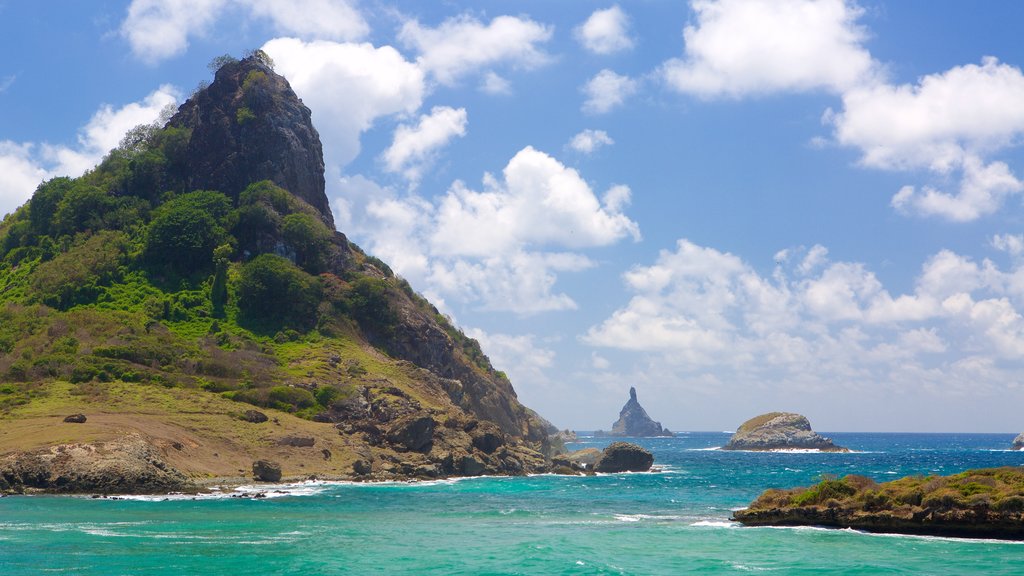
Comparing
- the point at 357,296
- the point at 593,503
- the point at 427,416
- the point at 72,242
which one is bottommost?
→ the point at 593,503

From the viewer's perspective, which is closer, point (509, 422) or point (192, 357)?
point (192, 357)

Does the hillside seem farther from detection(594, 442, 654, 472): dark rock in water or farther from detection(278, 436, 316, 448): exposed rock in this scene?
detection(594, 442, 654, 472): dark rock in water

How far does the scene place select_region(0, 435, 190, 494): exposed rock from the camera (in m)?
75.6

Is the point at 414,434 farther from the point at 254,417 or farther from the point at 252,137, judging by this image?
the point at 252,137

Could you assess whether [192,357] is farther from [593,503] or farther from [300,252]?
[593,503]

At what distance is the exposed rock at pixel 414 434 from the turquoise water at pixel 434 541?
3089 centimetres

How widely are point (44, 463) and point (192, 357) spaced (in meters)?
43.6

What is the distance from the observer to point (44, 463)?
7669 centimetres

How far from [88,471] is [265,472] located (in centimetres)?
1718

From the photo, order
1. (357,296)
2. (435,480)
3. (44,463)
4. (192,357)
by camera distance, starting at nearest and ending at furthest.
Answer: (44,463) → (435,480) → (192,357) → (357,296)

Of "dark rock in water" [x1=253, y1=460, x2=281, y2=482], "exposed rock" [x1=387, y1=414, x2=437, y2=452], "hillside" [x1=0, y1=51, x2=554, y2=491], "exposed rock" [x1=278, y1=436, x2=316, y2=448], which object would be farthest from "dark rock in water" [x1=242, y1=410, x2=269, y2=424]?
"exposed rock" [x1=387, y1=414, x2=437, y2=452]

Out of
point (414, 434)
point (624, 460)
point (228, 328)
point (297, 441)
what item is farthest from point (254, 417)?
point (624, 460)

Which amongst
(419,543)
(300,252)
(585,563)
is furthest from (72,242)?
(585,563)

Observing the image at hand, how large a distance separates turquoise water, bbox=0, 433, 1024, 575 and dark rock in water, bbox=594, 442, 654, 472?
55763mm
